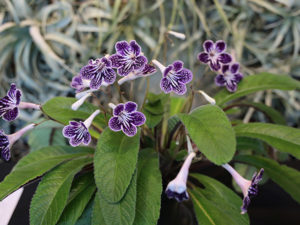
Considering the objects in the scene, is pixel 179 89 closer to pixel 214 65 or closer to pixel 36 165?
pixel 214 65

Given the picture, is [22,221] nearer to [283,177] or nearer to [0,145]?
[0,145]

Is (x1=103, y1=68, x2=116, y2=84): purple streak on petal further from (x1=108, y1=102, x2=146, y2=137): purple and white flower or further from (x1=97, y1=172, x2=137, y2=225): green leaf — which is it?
(x1=97, y1=172, x2=137, y2=225): green leaf

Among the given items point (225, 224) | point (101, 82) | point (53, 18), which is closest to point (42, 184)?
point (101, 82)

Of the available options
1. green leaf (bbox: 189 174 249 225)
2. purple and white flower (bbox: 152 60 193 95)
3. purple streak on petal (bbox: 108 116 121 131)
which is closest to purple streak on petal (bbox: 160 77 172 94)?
purple and white flower (bbox: 152 60 193 95)

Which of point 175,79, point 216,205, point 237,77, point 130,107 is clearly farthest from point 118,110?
point 237,77

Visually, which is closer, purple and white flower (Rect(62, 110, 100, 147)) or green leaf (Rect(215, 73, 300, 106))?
purple and white flower (Rect(62, 110, 100, 147))

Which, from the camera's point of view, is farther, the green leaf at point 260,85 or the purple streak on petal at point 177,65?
the green leaf at point 260,85

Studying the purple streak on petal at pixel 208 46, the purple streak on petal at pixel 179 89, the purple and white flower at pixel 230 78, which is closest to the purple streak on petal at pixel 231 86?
the purple and white flower at pixel 230 78

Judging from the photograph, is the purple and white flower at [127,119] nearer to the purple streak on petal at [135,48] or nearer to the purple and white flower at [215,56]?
the purple streak on petal at [135,48]
